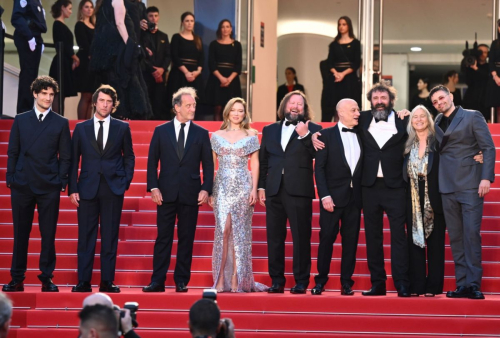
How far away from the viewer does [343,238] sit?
824 cm

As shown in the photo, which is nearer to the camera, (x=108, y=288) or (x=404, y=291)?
(x=404, y=291)

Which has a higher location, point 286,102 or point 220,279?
point 286,102

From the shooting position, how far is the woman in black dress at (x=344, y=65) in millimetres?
12859

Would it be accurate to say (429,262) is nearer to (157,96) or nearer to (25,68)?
(25,68)

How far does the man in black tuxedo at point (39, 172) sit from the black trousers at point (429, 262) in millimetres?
3077

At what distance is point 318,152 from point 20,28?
4497mm

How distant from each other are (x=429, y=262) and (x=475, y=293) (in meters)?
0.48

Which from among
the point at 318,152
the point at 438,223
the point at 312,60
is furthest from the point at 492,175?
the point at 312,60

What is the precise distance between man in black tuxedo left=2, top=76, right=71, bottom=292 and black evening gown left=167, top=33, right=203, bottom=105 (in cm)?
470

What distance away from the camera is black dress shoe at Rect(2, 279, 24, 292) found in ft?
26.8

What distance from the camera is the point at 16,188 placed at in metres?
8.36

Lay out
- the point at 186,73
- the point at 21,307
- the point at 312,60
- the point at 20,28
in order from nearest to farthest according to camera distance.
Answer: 1. the point at 21,307
2. the point at 20,28
3. the point at 186,73
4. the point at 312,60

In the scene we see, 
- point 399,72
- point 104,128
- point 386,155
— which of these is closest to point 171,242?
point 104,128

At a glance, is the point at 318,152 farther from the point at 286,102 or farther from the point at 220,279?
the point at 220,279
